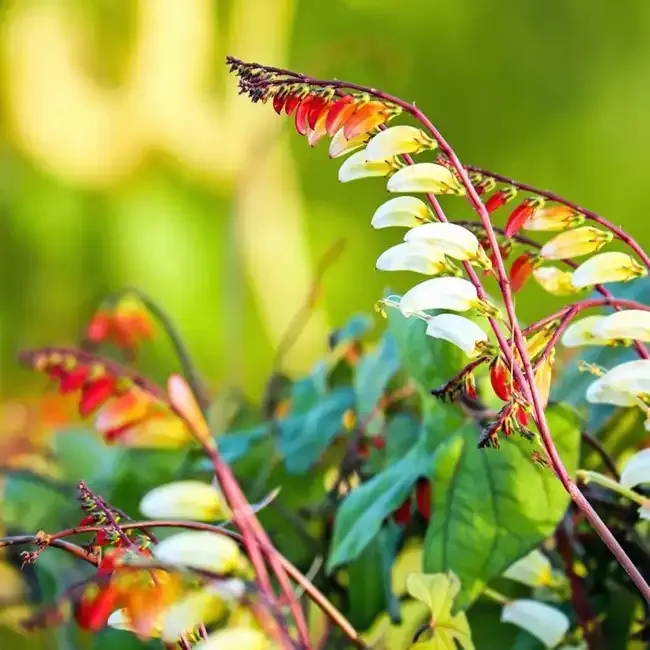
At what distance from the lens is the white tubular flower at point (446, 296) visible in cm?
24

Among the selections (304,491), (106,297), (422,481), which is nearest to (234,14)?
(106,297)

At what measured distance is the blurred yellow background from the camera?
1482 millimetres

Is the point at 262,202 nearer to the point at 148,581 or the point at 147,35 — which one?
the point at 147,35

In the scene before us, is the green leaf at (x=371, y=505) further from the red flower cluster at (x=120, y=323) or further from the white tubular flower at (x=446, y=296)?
the red flower cluster at (x=120, y=323)

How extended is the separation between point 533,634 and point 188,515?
0.21 metres

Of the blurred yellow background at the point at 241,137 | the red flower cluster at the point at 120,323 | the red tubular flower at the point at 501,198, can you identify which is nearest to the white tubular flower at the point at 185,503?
the red tubular flower at the point at 501,198

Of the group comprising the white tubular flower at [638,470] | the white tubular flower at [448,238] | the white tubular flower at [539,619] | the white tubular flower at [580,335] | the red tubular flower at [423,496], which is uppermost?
the white tubular flower at [448,238]

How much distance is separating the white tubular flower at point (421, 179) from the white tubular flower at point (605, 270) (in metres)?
0.06

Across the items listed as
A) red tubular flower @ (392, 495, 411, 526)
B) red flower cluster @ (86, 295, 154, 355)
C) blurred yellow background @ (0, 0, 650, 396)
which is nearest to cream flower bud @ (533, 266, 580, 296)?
red tubular flower @ (392, 495, 411, 526)

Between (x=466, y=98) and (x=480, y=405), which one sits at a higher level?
(x=466, y=98)

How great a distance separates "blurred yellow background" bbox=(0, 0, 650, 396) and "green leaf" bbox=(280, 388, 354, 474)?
36.4 inches

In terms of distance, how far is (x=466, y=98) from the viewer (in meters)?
1.51

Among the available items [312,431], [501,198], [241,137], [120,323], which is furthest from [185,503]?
[241,137]

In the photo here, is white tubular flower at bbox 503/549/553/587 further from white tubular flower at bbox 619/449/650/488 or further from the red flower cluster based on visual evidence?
the red flower cluster
